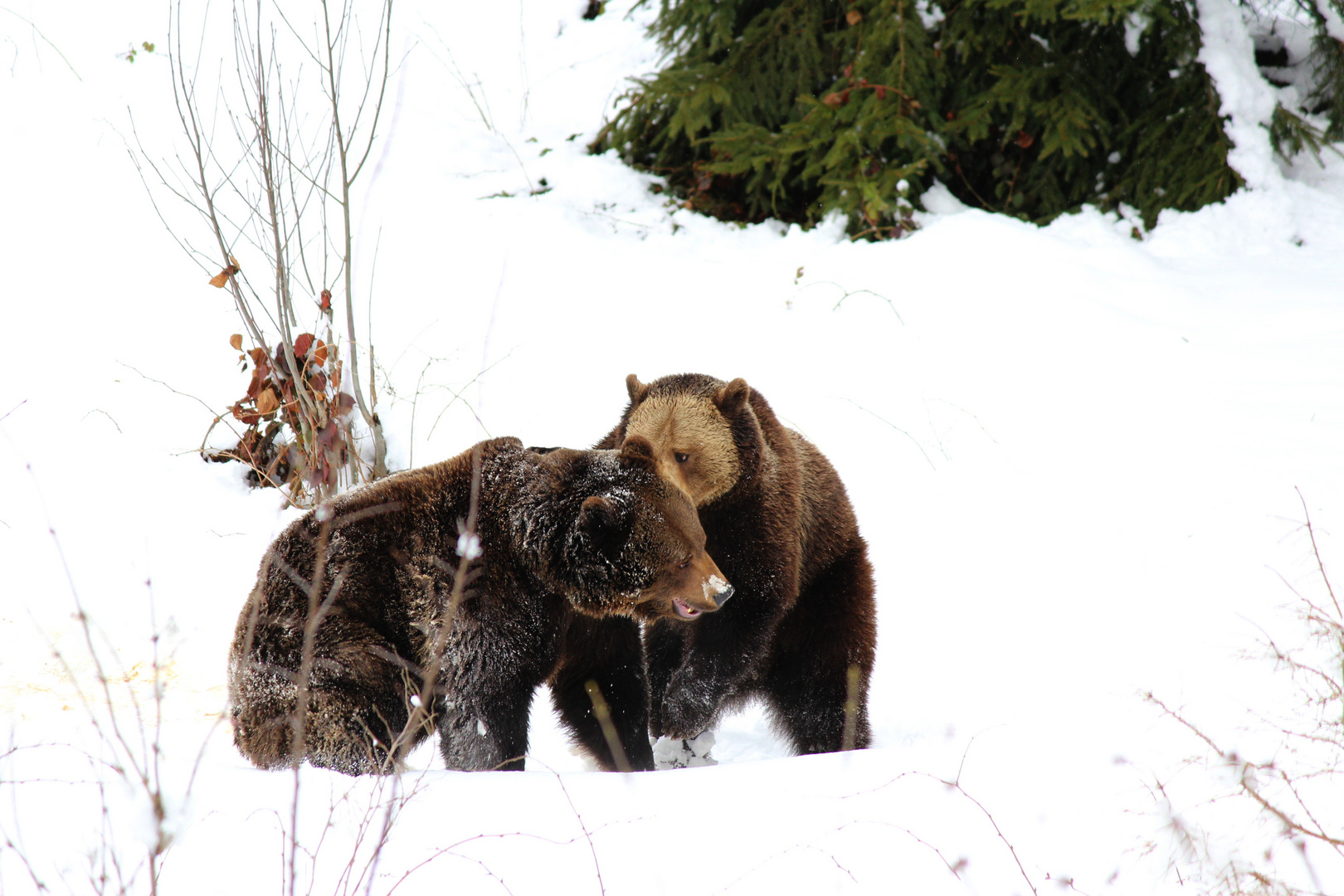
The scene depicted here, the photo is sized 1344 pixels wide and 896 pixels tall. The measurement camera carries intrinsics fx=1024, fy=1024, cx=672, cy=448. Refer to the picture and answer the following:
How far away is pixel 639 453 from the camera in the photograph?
3.76m

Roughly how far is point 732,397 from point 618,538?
1.04m

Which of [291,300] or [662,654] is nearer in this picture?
[662,654]

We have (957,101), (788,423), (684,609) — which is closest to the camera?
(684,609)

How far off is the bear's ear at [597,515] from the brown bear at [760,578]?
1.79 feet

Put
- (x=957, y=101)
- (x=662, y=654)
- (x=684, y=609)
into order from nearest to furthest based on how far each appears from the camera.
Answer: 1. (x=684, y=609)
2. (x=662, y=654)
3. (x=957, y=101)

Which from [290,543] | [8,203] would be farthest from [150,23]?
[290,543]

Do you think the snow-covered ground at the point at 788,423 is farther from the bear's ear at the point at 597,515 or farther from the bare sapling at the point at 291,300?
the bear's ear at the point at 597,515

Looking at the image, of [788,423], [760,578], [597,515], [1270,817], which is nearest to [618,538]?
[597,515]

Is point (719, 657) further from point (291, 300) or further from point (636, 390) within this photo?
point (291, 300)

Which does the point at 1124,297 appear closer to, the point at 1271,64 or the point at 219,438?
the point at 1271,64

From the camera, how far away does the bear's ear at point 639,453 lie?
3732mm

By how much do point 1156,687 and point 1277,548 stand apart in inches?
51.2

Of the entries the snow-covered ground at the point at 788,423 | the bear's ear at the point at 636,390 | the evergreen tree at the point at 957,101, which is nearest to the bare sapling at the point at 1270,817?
the snow-covered ground at the point at 788,423

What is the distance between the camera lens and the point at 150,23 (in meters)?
11.8
